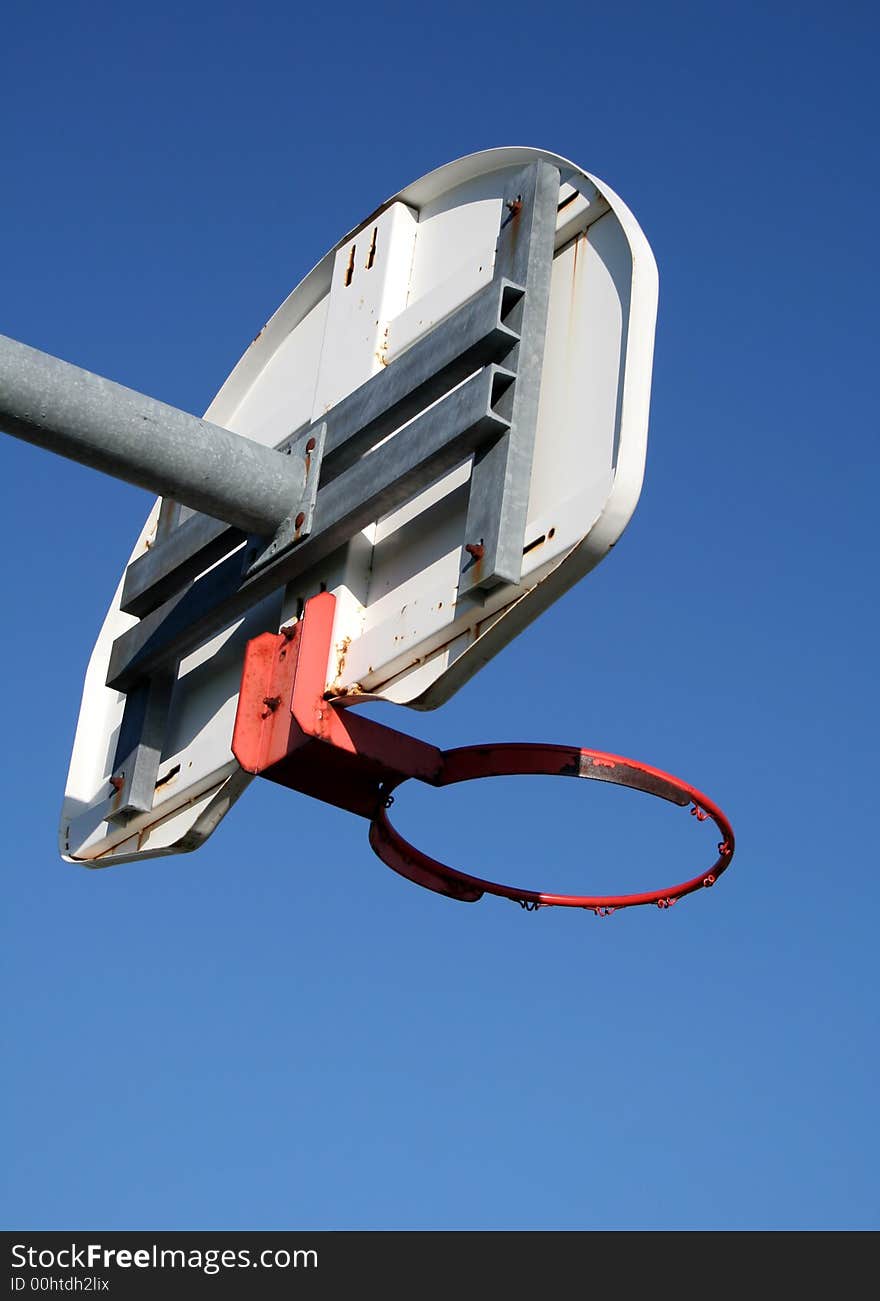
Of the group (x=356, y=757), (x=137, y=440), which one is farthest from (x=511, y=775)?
(x=137, y=440)

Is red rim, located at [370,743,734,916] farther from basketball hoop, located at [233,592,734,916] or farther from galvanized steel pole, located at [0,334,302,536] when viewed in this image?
galvanized steel pole, located at [0,334,302,536]

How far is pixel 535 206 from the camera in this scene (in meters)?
4.74

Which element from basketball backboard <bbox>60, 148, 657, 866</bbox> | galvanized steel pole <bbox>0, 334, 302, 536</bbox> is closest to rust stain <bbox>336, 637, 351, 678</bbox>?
basketball backboard <bbox>60, 148, 657, 866</bbox>

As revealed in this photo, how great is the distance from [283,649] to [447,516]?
1.75 feet

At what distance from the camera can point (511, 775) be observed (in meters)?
4.86

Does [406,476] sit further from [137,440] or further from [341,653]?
[137,440]

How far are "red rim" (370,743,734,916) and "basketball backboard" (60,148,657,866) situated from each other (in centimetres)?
42

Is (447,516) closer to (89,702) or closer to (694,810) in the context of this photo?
(694,810)

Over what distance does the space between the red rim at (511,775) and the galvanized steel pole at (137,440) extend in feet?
2.59

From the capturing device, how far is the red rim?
4.80m

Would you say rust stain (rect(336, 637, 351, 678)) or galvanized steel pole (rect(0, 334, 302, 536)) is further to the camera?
rust stain (rect(336, 637, 351, 678))

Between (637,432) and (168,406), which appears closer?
(637,432)

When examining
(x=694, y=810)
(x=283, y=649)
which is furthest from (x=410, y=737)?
(x=694, y=810)

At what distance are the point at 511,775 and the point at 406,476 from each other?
815mm
